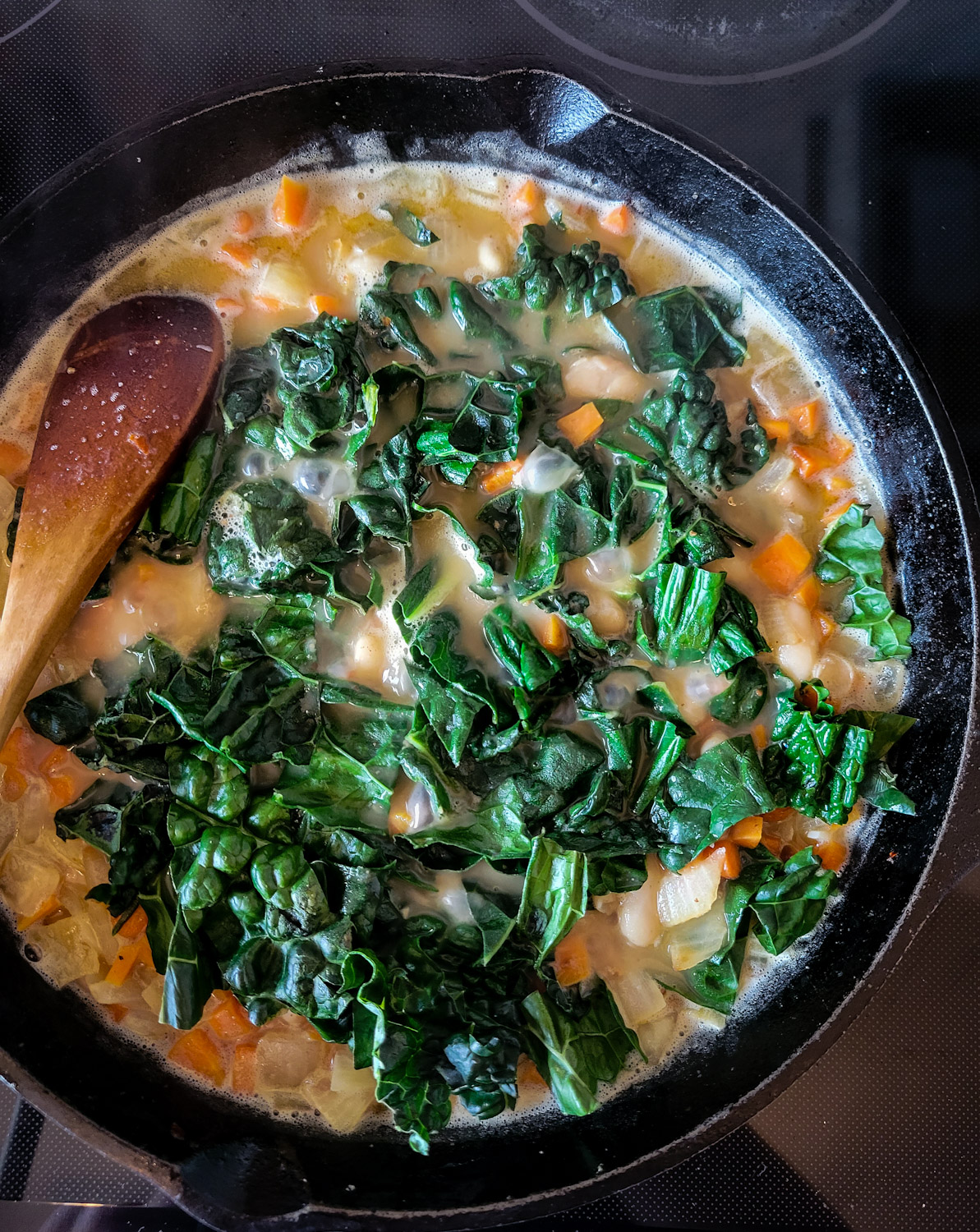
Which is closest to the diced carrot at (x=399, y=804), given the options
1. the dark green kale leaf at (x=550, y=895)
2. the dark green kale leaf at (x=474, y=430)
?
the dark green kale leaf at (x=550, y=895)

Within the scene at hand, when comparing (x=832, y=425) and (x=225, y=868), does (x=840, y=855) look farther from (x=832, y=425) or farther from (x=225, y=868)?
(x=225, y=868)

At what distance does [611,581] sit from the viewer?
3.00 meters

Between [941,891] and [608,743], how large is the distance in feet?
3.45

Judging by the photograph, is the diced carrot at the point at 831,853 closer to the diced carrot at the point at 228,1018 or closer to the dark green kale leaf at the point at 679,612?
the dark green kale leaf at the point at 679,612

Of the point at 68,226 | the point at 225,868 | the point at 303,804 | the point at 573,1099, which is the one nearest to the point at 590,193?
the point at 68,226

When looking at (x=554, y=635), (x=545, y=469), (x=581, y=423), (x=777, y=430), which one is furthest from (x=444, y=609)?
(x=777, y=430)

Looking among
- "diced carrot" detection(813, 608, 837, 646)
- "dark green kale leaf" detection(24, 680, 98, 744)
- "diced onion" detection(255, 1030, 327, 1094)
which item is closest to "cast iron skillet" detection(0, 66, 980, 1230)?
"diced onion" detection(255, 1030, 327, 1094)

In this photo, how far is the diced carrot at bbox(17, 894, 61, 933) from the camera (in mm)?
2896

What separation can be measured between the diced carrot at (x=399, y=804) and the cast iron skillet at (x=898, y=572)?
38.9 inches

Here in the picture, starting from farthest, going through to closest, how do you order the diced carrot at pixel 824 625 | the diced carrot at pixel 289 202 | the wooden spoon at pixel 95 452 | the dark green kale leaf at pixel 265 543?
the diced carrot at pixel 824 625 < the diced carrot at pixel 289 202 < the dark green kale leaf at pixel 265 543 < the wooden spoon at pixel 95 452

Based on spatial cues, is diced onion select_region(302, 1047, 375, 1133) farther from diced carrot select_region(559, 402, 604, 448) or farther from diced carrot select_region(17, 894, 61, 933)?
diced carrot select_region(559, 402, 604, 448)

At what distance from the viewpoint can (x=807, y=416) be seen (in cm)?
308

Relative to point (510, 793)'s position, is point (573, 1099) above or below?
below

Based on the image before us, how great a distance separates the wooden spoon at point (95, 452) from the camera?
2734 mm
